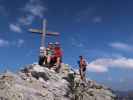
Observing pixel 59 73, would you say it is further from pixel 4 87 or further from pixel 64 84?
pixel 4 87

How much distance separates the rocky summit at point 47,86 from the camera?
96.1ft

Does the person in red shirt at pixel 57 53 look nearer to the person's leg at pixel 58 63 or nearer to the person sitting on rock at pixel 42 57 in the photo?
the person's leg at pixel 58 63

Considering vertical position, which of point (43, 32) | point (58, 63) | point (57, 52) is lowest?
point (58, 63)

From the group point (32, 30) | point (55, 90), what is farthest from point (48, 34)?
point (55, 90)

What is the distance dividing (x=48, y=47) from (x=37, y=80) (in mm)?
4456

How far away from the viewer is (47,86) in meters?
32.6

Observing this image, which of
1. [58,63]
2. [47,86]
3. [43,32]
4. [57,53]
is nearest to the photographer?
[47,86]

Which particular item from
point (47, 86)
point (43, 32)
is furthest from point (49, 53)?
point (47, 86)

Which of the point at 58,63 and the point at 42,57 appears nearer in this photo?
the point at 58,63

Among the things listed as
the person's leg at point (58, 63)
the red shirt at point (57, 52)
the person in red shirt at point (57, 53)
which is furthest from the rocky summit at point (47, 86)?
the red shirt at point (57, 52)

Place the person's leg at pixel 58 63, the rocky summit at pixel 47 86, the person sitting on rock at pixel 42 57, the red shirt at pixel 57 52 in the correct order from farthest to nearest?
the person sitting on rock at pixel 42 57 < the person's leg at pixel 58 63 < the red shirt at pixel 57 52 < the rocky summit at pixel 47 86

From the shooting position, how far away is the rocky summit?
96.1 ft

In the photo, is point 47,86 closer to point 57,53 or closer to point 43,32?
point 57,53

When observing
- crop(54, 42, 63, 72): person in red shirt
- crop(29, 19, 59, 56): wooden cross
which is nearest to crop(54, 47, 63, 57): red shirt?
crop(54, 42, 63, 72): person in red shirt
